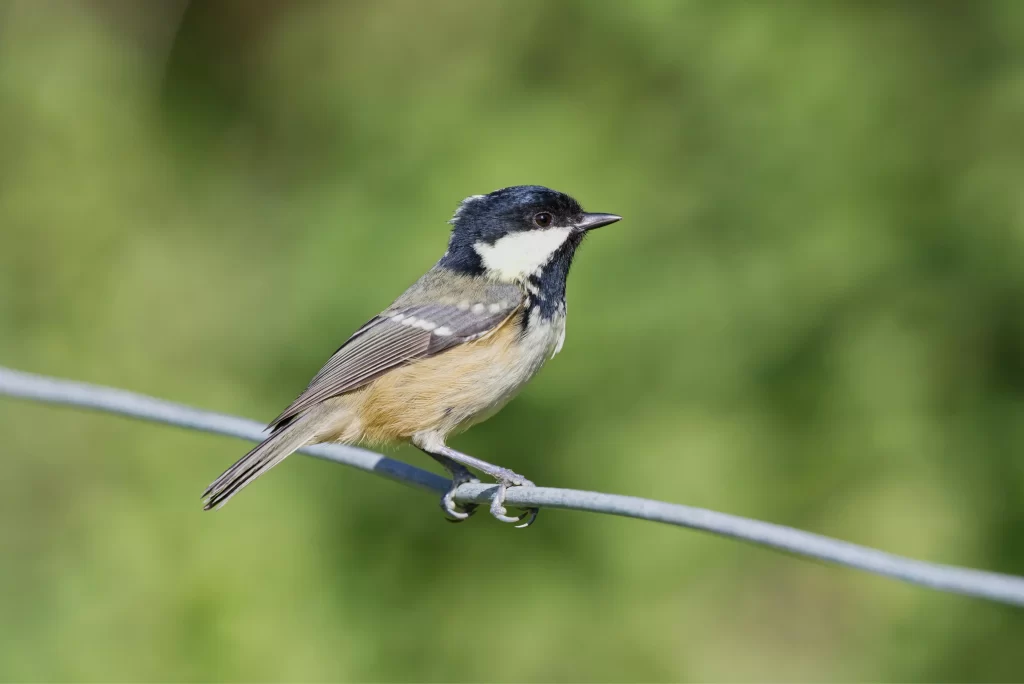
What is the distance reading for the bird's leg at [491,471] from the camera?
209cm

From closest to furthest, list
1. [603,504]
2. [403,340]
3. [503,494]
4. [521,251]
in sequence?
1. [603,504]
2. [503,494]
3. [403,340]
4. [521,251]

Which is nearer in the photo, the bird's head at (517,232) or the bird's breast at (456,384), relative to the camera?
the bird's breast at (456,384)

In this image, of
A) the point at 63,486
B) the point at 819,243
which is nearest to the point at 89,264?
the point at 63,486

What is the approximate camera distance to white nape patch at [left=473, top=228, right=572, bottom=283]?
9.00 ft

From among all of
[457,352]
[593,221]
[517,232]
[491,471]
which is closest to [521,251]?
[517,232]

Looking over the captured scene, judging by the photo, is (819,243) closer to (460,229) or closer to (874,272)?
(874,272)

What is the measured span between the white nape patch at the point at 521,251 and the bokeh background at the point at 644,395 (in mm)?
655

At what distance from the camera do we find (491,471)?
2355 millimetres

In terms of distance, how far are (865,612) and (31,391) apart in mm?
2406

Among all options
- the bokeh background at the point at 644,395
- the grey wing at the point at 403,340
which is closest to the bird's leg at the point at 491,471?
the grey wing at the point at 403,340

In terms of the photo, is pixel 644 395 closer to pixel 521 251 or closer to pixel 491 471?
pixel 521 251

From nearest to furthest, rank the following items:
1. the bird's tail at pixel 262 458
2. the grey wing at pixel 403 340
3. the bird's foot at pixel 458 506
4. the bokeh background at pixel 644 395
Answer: the bird's tail at pixel 262 458
the bird's foot at pixel 458 506
the grey wing at pixel 403 340
the bokeh background at pixel 644 395

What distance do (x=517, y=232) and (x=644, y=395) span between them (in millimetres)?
795

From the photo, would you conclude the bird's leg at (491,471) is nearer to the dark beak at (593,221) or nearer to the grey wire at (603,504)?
the grey wire at (603,504)
